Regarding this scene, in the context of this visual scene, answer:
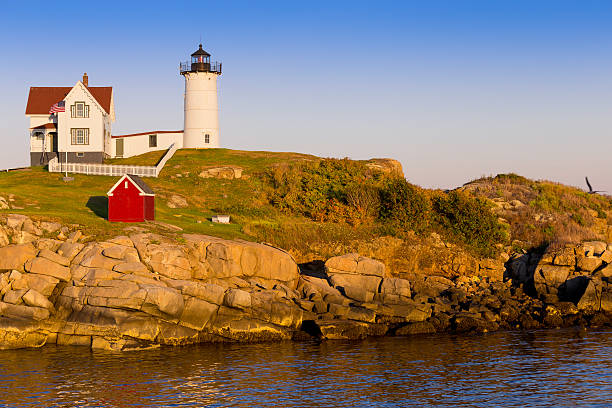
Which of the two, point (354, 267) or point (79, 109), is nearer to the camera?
point (354, 267)

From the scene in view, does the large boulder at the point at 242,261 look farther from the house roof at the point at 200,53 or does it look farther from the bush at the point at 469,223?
the house roof at the point at 200,53

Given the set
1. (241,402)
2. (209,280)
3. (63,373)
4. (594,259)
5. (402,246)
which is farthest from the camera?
(402,246)

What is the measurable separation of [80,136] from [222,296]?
39597 millimetres

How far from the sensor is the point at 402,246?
40375 mm

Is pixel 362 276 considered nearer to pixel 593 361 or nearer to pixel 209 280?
pixel 209 280

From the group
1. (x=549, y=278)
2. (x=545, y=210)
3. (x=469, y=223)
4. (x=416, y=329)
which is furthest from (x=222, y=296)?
(x=545, y=210)

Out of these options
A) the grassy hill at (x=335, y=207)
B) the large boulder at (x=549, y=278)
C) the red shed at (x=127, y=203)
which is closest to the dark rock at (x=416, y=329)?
the large boulder at (x=549, y=278)

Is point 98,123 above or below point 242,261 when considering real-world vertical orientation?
above

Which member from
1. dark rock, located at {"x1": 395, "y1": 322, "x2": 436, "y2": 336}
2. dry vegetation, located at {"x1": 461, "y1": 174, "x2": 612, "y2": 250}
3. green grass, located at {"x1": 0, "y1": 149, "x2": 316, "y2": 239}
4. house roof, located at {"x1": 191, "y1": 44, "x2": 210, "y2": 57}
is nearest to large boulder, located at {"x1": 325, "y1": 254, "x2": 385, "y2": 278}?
dark rock, located at {"x1": 395, "y1": 322, "x2": 436, "y2": 336}

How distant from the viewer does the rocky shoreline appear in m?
27.4

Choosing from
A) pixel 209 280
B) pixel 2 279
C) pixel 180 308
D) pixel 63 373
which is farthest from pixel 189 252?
pixel 63 373

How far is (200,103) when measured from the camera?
70625 mm

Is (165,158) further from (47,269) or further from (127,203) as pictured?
(47,269)

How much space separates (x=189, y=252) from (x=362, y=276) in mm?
8282
